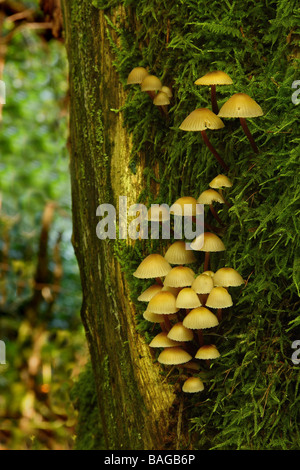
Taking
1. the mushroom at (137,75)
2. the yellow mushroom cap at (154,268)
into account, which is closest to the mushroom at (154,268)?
the yellow mushroom cap at (154,268)

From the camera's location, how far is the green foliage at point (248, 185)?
66.4 inches

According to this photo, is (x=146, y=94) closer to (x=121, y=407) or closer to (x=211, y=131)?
(x=211, y=131)

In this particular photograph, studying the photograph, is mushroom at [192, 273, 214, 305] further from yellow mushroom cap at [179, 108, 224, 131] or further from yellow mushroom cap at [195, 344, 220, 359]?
yellow mushroom cap at [179, 108, 224, 131]

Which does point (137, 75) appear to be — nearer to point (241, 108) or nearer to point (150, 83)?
point (150, 83)

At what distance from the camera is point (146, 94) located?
206 cm

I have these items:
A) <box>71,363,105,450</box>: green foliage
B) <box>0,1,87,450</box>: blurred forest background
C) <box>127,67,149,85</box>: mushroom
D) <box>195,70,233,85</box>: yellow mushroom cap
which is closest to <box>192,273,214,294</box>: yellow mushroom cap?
<box>195,70,233,85</box>: yellow mushroom cap

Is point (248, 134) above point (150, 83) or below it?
below

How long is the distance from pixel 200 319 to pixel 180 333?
4.3 inches

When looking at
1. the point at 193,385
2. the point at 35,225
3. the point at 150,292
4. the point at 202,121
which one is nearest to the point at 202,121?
the point at 202,121

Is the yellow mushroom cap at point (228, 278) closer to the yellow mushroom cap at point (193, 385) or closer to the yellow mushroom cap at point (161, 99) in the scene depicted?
the yellow mushroom cap at point (193, 385)

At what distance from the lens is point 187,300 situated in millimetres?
1683
